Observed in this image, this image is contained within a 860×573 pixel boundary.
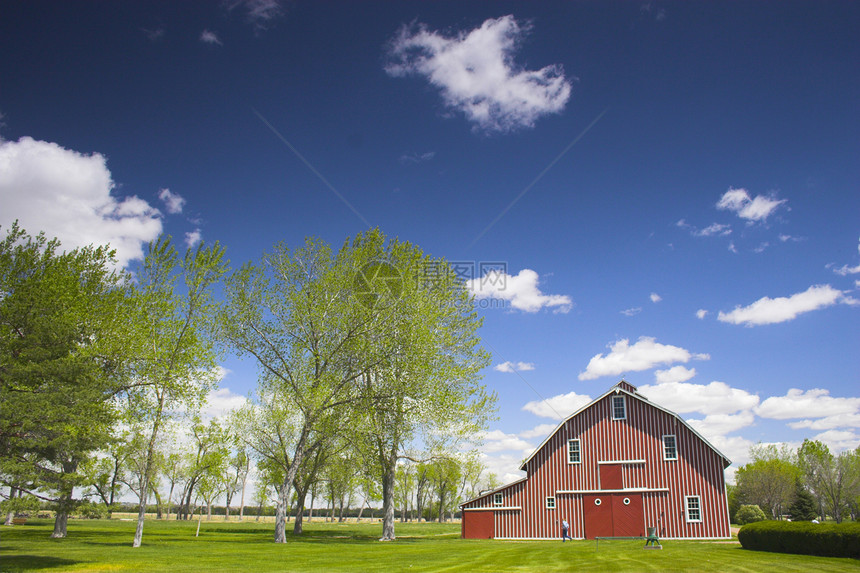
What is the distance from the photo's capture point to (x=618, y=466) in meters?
36.8

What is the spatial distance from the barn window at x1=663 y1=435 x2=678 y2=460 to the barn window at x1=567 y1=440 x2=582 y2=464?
5.76 meters

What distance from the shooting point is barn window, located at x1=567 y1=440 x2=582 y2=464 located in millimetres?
37750

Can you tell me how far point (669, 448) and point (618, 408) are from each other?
164 inches

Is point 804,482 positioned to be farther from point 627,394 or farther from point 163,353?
point 163,353

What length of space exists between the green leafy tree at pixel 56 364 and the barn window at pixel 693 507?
113 feet

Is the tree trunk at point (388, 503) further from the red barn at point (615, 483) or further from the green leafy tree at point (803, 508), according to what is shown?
the green leafy tree at point (803, 508)

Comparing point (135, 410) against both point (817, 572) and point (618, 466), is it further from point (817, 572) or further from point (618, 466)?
point (618, 466)

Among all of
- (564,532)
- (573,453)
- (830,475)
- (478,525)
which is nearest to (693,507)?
(573,453)

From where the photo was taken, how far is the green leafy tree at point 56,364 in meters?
18.6

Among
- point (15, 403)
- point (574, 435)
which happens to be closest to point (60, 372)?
point (15, 403)

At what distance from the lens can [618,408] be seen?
3803 cm

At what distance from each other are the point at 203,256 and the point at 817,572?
2920 cm

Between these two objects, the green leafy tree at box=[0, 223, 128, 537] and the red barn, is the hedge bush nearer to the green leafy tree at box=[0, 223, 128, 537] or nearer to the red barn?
the red barn

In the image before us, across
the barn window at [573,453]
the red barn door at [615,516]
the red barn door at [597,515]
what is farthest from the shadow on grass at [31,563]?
the red barn door at [615,516]
